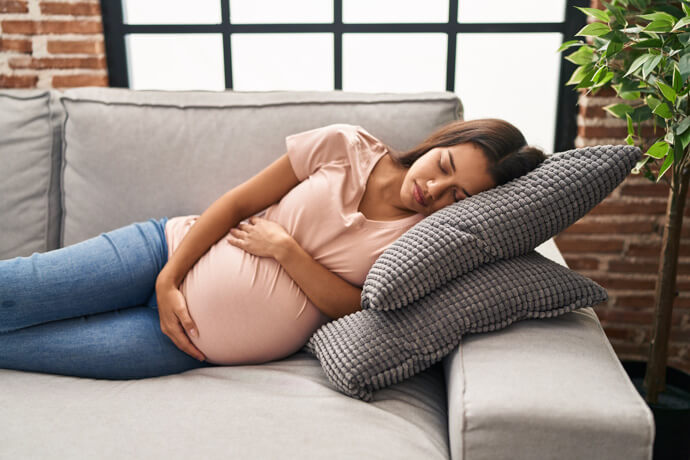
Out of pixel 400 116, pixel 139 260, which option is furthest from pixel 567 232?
pixel 139 260

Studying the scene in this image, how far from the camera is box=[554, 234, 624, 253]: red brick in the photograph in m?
1.86

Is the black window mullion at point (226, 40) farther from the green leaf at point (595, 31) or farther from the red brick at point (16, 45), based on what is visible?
the green leaf at point (595, 31)

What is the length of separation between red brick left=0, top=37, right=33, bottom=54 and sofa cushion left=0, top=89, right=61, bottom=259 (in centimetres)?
50

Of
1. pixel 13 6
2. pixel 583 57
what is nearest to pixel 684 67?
pixel 583 57

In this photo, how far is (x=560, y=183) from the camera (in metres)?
0.99

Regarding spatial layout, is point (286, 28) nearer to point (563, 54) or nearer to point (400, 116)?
point (400, 116)

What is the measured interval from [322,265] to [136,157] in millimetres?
631

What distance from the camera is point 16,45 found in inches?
Result: 74.7

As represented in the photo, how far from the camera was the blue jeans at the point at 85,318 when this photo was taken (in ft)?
3.62

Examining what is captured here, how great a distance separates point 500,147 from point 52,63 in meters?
1.67

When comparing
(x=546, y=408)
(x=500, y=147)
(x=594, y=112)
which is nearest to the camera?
(x=546, y=408)

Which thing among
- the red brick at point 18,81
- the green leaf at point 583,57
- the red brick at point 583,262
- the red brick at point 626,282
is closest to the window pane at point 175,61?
the red brick at point 18,81

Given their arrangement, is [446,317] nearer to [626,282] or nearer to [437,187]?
[437,187]

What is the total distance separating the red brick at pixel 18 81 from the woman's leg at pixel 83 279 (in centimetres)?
103
